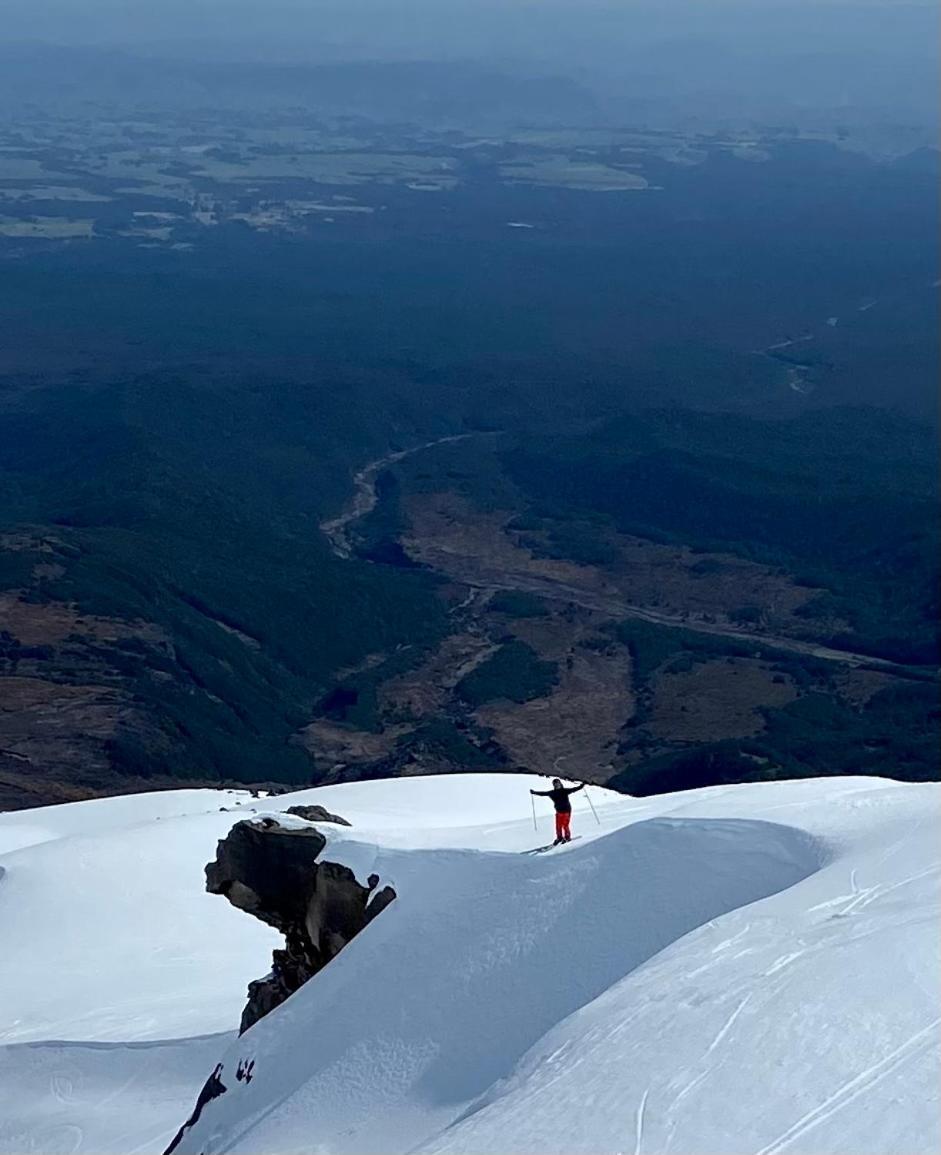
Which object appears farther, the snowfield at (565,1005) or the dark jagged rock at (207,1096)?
the dark jagged rock at (207,1096)

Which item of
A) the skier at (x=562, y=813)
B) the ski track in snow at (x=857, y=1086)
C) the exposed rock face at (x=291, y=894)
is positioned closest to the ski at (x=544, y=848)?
the skier at (x=562, y=813)

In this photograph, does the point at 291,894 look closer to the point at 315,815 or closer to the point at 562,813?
Result: the point at 315,815

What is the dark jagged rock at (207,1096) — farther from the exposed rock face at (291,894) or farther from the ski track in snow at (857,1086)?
the ski track in snow at (857,1086)

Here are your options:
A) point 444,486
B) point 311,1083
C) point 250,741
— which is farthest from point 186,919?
point 444,486

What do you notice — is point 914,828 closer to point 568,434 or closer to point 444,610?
point 444,610

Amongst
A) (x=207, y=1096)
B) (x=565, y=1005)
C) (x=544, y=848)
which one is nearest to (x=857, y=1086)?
(x=565, y=1005)

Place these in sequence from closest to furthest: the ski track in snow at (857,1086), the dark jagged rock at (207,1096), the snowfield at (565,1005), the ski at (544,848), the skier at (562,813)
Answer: the ski track in snow at (857,1086), the snowfield at (565,1005), the dark jagged rock at (207,1096), the ski at (544,848), the skier at (562,813)

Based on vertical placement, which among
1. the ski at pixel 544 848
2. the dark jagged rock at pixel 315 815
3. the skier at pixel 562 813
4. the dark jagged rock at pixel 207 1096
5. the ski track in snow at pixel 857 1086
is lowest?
the dark jagged rock at pixel 207 1096
